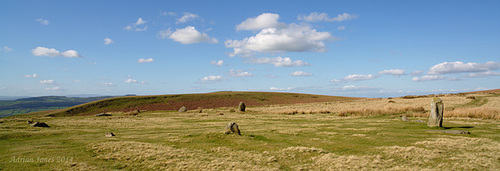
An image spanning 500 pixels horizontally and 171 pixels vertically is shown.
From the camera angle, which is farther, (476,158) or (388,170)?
(476,158)

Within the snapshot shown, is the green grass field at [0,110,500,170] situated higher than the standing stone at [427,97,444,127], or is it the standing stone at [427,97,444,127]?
the standing stone at [427,97,444,127]

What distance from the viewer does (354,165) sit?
12078mm

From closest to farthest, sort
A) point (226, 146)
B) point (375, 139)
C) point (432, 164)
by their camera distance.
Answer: point (432, 164), point (226, 146), point (375, 139)

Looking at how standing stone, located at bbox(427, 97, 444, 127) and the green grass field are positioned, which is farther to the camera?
standing stone, located at bbox(427, 97, 444, 127)

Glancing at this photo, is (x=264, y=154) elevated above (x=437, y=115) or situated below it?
below

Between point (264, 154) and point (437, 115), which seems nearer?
point (264, 154)

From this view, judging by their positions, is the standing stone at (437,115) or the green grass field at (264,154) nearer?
the green grass field at (264,154)

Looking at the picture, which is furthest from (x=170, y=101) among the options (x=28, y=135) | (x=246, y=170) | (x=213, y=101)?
(x=246, y=170)

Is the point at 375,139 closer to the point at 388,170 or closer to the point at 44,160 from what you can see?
the point at 388,170

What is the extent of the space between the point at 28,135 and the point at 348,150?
23.4 m

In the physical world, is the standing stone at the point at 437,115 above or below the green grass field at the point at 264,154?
above

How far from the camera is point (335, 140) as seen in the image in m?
18.2

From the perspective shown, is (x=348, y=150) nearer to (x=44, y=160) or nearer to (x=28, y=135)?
(x=44, y=160)

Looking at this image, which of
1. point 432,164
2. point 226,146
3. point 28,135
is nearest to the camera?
point 432,164
